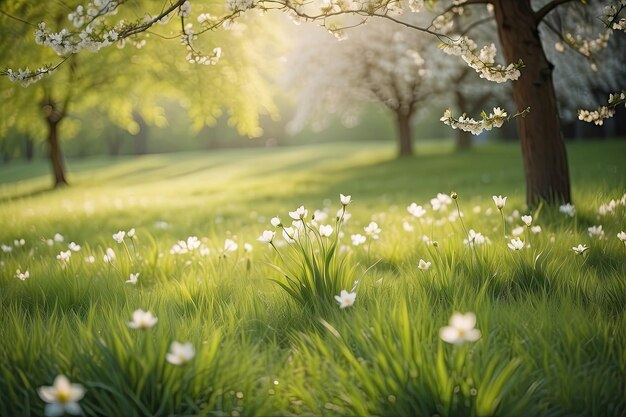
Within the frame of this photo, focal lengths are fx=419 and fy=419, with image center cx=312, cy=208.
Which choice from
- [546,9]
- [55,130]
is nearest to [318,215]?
[546,9]

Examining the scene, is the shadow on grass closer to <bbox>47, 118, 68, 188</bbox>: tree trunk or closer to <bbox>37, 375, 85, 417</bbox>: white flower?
<bbox>47, 118, 68, 188</bbox>: tree trunk

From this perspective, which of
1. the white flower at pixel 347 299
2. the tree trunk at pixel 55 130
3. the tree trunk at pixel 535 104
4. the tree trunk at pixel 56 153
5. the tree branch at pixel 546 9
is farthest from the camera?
the tree trunk at pixel 56 153

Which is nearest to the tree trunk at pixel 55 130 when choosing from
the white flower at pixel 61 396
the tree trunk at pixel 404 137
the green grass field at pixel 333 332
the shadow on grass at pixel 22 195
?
the shadow on grass at pixel 22 195

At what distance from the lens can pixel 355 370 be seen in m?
1.89

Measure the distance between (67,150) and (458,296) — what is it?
59065 millimetres

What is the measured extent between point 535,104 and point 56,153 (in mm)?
18928

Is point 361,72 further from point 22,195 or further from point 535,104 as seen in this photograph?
point 535,104

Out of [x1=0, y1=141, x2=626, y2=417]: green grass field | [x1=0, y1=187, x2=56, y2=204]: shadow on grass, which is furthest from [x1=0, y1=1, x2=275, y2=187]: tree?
[x1=0, y1=141, x2=626, y2=417]: green grass field

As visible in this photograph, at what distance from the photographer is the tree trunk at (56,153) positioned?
1758 cm

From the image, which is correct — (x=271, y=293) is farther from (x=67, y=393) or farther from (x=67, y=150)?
(x=67, y=150)

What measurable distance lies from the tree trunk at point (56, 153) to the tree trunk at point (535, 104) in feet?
59.4

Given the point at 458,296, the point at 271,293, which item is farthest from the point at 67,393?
the point at 458,296

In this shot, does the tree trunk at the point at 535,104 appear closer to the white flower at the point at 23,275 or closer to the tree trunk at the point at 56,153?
the white flower at the point at 23,275

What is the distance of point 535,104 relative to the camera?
201 inches
